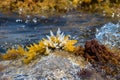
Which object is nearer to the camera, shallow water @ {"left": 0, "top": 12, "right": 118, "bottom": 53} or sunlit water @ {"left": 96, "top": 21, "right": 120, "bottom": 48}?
sunlit water @ {"left": 96, "top": 21, "right": 120, "bottom": 48}

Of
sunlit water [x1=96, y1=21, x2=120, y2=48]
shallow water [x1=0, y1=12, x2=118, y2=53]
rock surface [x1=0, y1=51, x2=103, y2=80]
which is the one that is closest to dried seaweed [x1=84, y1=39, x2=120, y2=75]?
rock surface [x1=0, y1=51, x2=103, y2=80]

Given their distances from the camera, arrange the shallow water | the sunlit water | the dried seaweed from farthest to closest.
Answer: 1. the shallow water
2. the sunlit water
3. the dried seaweed

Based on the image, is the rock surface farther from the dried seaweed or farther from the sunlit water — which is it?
the sunlit water

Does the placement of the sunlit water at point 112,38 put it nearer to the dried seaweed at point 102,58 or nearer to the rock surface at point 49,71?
the dried seaweed at point 102,58

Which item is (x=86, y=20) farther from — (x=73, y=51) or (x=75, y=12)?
(x=73, y=51)

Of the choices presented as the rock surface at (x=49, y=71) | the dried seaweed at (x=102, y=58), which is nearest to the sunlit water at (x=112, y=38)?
the dried seaweed at (x=102, y=58)

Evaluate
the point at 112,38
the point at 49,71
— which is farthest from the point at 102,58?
the point at 112,38

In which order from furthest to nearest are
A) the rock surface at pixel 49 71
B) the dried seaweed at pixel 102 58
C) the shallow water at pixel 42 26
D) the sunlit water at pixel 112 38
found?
the shallow water at pixel 42 26 → the sunlit water at pixel 112 38 → the dried seaweed at pixel 102 58 → the rock surface at pixel 49 71

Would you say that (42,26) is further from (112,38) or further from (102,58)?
(102,58)

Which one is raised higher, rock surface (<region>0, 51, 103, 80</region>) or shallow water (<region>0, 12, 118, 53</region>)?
rock surface (<region>0, 51, 103, 80</region>)
